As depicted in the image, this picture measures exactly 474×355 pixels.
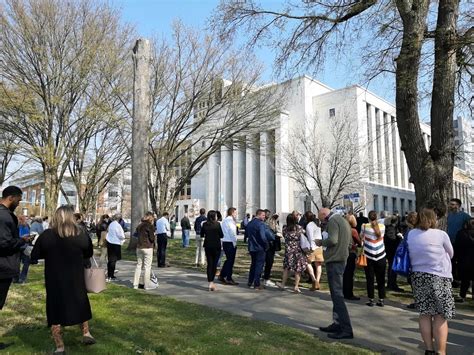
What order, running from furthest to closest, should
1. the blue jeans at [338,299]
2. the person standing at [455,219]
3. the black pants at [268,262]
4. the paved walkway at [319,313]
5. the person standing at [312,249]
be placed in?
the black pants at [268,262]
the person standing at [312,249]
the person standing at [455,219]
the blue jeans at [338,299]
the paved walkway at [319,313]

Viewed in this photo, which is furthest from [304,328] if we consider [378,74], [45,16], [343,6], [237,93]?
[45,16]

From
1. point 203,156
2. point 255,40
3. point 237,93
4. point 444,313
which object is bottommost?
point 444,313

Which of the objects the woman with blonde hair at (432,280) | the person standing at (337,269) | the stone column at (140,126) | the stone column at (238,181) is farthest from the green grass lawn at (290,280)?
the stone column at (238,181)

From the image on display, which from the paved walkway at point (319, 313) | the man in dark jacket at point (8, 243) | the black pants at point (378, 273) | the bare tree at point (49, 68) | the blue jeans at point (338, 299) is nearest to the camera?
the man in dark jacket at point (8, 243)

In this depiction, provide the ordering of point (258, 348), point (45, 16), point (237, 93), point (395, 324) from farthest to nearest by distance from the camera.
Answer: point (237, 93), point (45, 16), point (395, 324), point (258, 348)

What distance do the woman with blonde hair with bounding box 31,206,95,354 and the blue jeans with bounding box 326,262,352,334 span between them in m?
3.32

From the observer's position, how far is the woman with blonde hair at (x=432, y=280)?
481cm

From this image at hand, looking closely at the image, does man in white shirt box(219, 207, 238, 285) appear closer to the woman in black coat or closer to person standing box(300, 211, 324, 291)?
person standing box(300, 211, 324, 291)

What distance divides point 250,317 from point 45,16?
664 inches

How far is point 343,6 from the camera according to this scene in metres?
9.85

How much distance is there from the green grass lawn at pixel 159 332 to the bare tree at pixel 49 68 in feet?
44.0

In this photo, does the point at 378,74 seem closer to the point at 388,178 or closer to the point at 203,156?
the point at 203,156

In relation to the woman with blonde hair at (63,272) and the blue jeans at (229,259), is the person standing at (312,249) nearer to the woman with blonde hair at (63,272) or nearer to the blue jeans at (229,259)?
the blue jeans at (229,259)

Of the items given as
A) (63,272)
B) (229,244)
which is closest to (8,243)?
(63,272)
